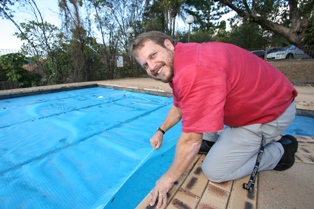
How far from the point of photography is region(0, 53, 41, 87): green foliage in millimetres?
6777

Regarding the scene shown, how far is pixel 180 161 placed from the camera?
97 centimetres

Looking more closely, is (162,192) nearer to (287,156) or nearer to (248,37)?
(287,156)

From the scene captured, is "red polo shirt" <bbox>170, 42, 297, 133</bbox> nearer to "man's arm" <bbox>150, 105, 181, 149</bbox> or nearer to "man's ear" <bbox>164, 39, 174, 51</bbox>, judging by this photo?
"man's ear" <bbox>164, 39, 174, 51</bbox>

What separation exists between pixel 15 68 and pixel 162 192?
8.60 metres

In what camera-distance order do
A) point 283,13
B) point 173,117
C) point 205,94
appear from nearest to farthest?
point 205,94, point 173,117, point 283,13

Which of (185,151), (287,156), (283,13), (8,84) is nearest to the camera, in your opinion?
(185,151)

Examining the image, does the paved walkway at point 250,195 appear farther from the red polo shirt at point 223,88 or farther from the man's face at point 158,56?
the man's face at point 158,56

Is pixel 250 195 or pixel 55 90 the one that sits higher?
pixel 55 90

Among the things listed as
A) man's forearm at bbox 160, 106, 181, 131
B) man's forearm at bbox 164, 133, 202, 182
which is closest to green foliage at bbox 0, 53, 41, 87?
man's forearm at bbox 160, 106, 181, 131

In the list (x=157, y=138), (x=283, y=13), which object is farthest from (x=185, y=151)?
(x=283, y=13)

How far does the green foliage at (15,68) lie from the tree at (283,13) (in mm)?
8705

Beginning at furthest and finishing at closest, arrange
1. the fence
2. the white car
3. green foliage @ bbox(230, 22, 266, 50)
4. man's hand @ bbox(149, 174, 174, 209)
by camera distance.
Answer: green foliage @ bbox(230, 22, 266, 50)
the white car
the fence
man's hand @ bbox(149, 174, 174, 209)

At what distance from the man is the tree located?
6.84 meters

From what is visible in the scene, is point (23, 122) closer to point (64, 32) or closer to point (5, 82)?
point (5, 82)
